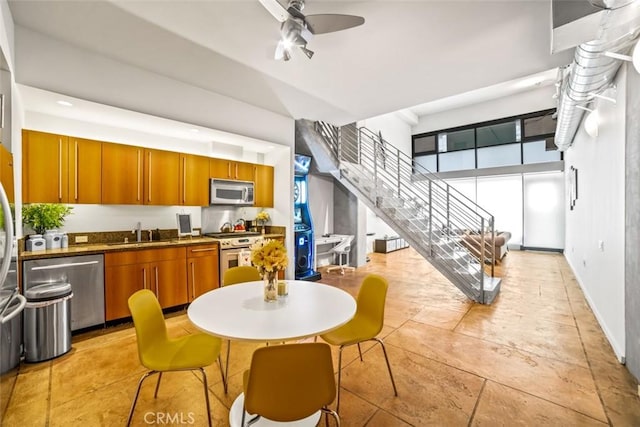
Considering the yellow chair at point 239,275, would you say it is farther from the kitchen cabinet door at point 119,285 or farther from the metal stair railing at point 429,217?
the metal stair railing at point 429,217

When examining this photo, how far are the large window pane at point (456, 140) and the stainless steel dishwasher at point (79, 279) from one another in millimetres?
10997

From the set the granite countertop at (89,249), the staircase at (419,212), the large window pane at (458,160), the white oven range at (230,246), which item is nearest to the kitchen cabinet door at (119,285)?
the granite countertop at (89,249)

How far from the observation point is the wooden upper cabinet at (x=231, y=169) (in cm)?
413

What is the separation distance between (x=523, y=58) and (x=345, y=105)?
2.21m

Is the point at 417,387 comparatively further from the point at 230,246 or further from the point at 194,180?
the point at 194,180

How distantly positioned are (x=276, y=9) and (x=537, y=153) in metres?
10.0

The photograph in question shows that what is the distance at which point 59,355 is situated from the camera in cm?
250

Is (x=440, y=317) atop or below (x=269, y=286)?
below

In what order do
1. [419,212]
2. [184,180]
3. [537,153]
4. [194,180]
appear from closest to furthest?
[184,180], [194,180], [419,212], [537,153]

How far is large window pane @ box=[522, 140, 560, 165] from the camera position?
8.28 metres

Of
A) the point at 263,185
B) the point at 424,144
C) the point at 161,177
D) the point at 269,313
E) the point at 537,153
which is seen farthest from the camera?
the point at 424,144

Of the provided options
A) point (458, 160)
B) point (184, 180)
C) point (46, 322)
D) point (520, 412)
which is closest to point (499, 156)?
point (458, 160)

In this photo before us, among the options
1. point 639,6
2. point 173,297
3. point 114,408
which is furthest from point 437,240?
point 114,408

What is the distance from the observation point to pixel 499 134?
9.30 m
